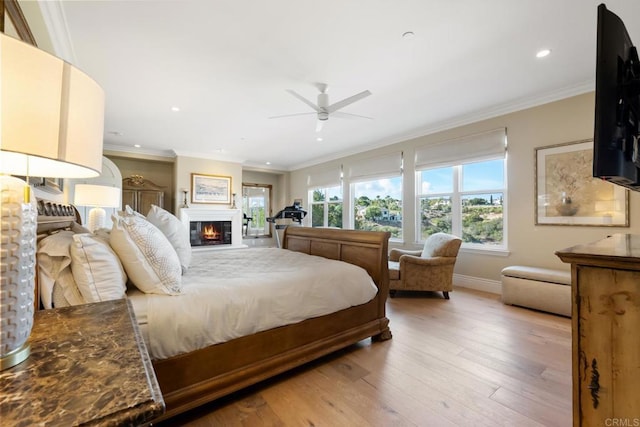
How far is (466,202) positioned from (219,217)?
551cm

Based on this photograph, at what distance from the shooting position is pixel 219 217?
268 inches

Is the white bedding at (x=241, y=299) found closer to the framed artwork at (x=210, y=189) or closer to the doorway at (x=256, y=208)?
the framed artwork at (x=210, y=189)

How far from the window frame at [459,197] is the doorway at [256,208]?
16.5 feet

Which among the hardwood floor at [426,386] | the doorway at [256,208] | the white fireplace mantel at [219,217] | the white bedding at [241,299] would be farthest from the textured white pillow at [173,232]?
the doorway at [256,208]

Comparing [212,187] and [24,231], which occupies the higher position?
[212,187]

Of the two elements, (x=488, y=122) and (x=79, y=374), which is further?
(x=488, y=122)

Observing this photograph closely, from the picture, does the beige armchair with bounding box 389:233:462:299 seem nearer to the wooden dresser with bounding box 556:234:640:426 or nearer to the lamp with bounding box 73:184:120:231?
the wooden dresser with bounding box 556:234:640:426

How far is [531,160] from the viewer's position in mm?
3568

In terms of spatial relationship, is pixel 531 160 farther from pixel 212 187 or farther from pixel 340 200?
pixel 212 187

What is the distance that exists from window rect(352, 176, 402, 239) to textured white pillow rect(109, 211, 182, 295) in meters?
4.49

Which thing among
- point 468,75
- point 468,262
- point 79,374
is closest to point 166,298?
point 79,374

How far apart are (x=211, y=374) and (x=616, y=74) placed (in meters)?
2.21

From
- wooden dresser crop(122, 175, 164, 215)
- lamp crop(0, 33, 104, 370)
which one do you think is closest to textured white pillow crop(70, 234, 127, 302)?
lamp crop(0, 33, 104, 370)

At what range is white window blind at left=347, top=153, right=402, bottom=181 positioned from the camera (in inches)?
207
